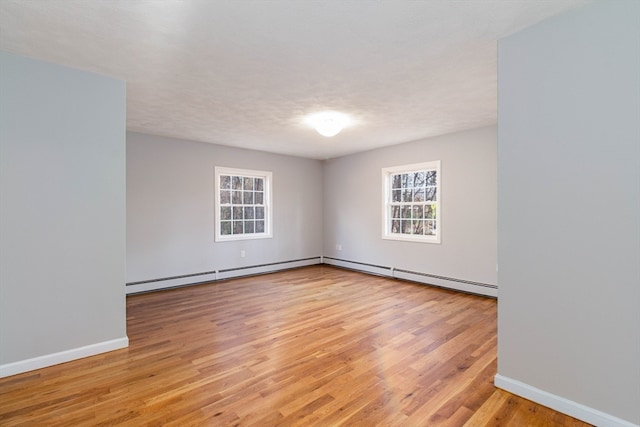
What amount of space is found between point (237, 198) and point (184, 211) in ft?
3.48

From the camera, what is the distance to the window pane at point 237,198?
5.89 metres

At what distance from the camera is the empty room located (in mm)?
1808

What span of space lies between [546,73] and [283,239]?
5.32m

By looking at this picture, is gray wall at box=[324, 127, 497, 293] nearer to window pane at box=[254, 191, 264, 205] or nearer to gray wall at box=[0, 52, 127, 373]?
window pane at box=[254, 191, 264, 205]

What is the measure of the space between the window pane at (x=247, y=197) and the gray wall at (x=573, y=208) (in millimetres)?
4811

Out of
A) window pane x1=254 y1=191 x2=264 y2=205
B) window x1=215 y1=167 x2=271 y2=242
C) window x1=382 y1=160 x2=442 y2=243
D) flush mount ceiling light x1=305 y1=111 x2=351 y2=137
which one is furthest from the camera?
window pane x1=254 y1=191 x2=264 y2=205

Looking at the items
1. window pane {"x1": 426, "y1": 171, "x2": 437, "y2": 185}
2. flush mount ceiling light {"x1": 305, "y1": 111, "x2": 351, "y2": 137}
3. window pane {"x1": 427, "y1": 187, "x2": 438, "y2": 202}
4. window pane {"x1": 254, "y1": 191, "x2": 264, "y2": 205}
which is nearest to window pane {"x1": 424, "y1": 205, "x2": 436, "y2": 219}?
window pane {"x1": 427, "y1": 187, "x2": 438, "y2": 202}

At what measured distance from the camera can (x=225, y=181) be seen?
18.9 feet

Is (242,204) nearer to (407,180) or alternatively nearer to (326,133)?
(326,133)

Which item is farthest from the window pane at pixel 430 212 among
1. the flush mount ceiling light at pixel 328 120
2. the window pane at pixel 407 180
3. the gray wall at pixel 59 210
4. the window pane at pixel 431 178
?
the gray wall at pixel 59 210

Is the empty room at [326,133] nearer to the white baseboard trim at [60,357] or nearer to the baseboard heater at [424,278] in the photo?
the white baseboard trim at [60,357]

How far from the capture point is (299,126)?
4375 millimetres

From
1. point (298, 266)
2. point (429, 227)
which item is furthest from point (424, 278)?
point (298, 266)

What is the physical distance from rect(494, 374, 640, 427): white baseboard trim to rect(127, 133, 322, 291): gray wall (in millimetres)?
4712
